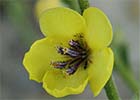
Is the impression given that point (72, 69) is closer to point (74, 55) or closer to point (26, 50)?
point (74, 55)

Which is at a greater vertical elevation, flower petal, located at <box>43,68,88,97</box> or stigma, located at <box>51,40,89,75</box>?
stigma, located at <box>51,40,89,75</box>

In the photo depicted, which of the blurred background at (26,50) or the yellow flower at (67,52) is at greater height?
the yellow flower at (67,52)

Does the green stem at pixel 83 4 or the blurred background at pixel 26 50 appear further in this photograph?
→ the blurred background at pixel 26 50

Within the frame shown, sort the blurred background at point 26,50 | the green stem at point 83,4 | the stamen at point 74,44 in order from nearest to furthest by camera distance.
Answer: the green stem at point 83,4 < the stamen at point 74,44 < the blurred background at point 26,50

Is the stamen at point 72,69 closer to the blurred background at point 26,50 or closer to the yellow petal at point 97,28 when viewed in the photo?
the yellow petal at point 97,28

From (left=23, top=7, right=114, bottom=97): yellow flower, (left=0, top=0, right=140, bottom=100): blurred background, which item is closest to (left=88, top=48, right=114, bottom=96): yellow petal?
(left=23, top=7, right=114, bottom=97): yellow flower

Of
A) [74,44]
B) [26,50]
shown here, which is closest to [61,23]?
[74,44]

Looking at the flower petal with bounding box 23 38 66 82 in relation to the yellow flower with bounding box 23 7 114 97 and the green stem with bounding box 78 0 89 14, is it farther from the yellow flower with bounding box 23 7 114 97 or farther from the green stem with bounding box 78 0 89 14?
the green stem with bounding box 78 0 89 14

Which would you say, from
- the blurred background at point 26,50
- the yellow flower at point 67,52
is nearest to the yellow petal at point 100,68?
the yellow flower at point 67,52
